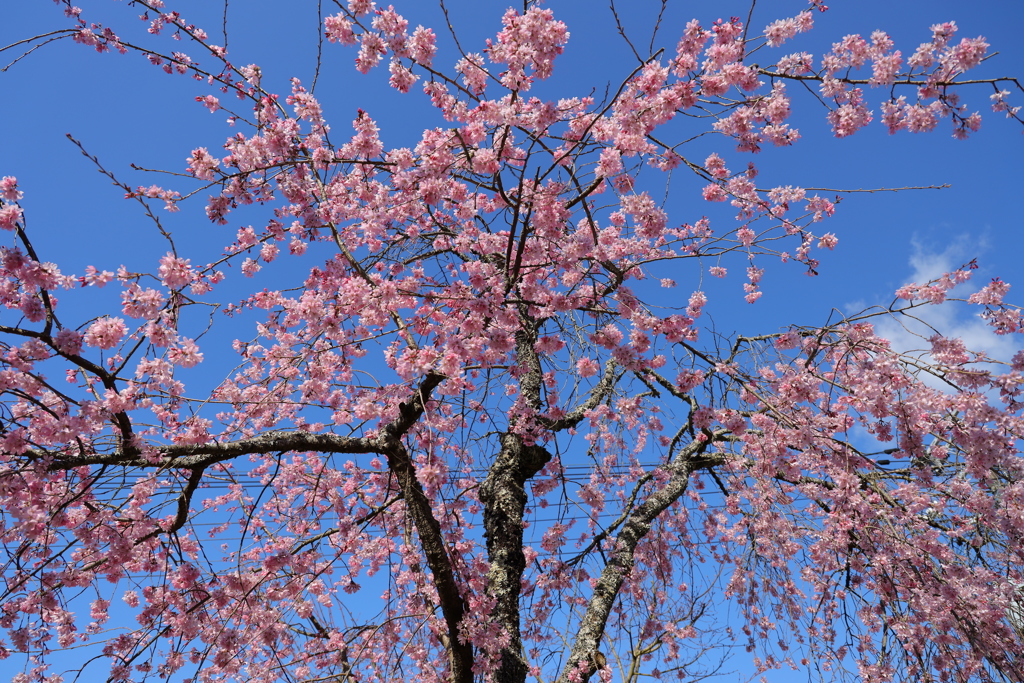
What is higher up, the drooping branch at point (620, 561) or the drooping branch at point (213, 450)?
the drooping branch at point (213, 450)

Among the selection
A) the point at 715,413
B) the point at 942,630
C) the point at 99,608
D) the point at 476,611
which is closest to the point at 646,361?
the point at 715,413

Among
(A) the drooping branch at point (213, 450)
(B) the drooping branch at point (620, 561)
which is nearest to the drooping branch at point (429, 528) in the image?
(A) the drooping branch at point (213, 450)

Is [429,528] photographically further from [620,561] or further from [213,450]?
[620,561]

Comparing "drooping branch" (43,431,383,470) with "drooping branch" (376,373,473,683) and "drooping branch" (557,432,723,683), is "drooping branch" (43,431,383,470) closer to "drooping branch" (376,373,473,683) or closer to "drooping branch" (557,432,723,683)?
"drooping branch" (376,373,473,683)

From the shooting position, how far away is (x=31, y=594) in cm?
398

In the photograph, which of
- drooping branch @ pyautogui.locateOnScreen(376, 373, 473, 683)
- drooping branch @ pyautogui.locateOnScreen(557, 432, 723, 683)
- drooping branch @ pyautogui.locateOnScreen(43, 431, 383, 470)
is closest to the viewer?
drooping branch @ pyautogui.locateOnScreen(43, 431, 383, 470)

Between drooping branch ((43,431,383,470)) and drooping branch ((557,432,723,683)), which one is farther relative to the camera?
drooping branch ((557,432,723,683))

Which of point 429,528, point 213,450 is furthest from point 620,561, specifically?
point 213,450

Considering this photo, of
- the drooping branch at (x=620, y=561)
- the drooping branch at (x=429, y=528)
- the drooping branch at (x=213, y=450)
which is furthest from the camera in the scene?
the drooping branch at (x=620, y=561)

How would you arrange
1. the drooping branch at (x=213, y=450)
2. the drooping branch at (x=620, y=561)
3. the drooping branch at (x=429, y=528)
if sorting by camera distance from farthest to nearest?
the drooping branch at (x=620, y=561) < the drooping branch at (x=429, y=528) < the drooping branch at (x=213, y=450)

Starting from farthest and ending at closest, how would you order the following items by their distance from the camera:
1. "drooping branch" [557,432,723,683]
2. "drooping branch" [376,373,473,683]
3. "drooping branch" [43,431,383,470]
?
"drooping branch" [557,432,723,683] < "drooping branch" [376,373,473,683] < "drooping branch" [43,431,383,470]

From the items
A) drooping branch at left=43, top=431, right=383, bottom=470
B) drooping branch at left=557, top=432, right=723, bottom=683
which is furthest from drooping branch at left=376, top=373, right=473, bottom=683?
drooping branch at left=557, top=432, right=723, bottom=683

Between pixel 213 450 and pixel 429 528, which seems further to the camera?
pixel 429 528

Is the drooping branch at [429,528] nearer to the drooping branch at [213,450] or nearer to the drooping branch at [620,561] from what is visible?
the drooping branch at [213,450]
